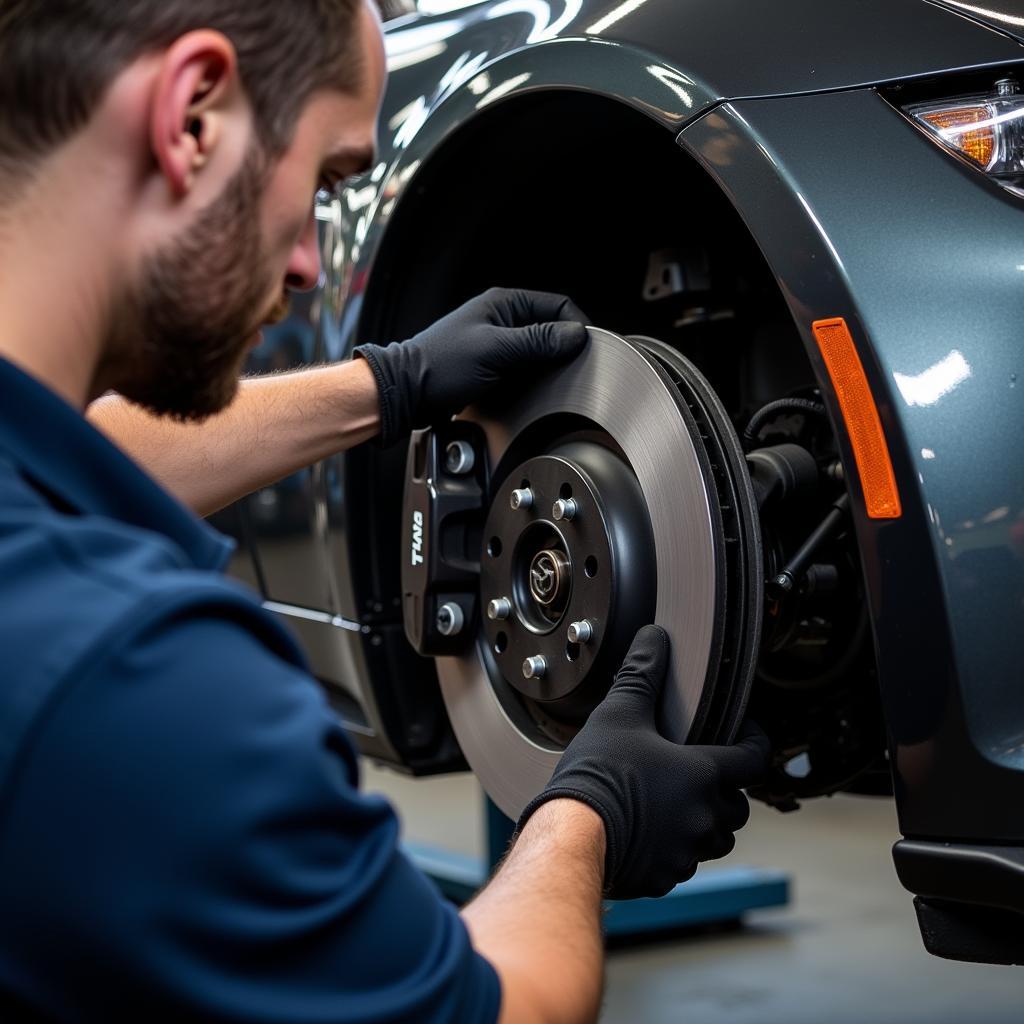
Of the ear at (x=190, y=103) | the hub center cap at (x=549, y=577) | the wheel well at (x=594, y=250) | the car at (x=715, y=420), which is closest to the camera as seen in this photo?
the ear at (x=190, y=103)

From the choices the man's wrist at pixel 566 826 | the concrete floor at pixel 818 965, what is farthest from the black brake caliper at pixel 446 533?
the concrete floor at pixel 818 965

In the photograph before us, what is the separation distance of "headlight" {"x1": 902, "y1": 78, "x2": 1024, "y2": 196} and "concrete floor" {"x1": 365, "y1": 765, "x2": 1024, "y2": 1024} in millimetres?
1332

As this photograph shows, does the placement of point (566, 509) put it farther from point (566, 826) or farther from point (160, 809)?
point (160, 809)

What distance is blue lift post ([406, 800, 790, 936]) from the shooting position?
91.4 inches

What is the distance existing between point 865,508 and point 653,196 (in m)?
0.54

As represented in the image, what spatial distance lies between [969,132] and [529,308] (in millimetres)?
424

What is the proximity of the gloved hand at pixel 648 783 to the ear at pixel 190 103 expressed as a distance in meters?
0.49

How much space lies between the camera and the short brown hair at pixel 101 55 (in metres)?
0.63

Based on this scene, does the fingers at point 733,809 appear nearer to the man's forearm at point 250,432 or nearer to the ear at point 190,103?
the man's forearm at point 250,432

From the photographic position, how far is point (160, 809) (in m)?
0.51

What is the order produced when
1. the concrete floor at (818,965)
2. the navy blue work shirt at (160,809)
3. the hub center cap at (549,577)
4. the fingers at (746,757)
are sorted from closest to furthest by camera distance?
1. the navy blue work shirt at (160,809)
2. the fingers at (746,757)
3. the hub center cap at (549,577)
4. the concrete floor at (818,965)

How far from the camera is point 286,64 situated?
2.23ft

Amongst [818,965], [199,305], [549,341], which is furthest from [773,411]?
[818,965]

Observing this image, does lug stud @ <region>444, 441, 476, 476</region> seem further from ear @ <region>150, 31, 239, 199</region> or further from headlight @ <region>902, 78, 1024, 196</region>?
ear @ <region>150, 31, 239, 199</region>
